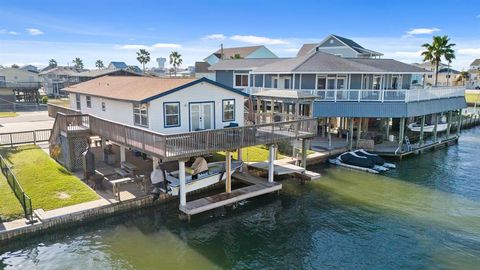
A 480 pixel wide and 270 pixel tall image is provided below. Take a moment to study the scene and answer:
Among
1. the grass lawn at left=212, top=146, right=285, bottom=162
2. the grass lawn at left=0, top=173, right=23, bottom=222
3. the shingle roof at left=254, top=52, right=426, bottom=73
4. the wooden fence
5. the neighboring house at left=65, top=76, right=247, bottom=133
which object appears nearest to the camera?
the wooden fence

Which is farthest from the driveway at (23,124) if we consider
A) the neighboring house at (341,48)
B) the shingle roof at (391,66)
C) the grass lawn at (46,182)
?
the shingle roof at (391,66)

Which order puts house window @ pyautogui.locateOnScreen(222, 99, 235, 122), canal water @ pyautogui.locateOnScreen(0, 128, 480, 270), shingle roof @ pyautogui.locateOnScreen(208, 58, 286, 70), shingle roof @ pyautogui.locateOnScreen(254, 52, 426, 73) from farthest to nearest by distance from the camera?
shingle roof @ pyautogui.locateOnScreen(208, 58, 286, 70) < shingle roof @ pyautogui.locateOnScreen(254, 52, 426, 73) < house window @ pyautogui.locateOnScreen(222, 99, 235, 122) < canal water @ pyautogui.locateOnScreen(0, 128, 480, 270)

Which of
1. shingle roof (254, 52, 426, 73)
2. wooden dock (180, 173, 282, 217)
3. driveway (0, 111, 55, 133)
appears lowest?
wooden dock (180, 173, 282, 217)

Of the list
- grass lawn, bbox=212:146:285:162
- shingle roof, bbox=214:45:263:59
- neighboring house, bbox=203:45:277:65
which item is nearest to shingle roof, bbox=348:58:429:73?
grass lawn, bbox=212:146:285:162

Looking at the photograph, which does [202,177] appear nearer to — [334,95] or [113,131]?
[113,131]

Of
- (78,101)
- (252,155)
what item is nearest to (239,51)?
(78,101)

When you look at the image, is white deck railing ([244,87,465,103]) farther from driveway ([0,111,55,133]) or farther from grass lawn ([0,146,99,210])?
driveway ([0,111,55,133])
